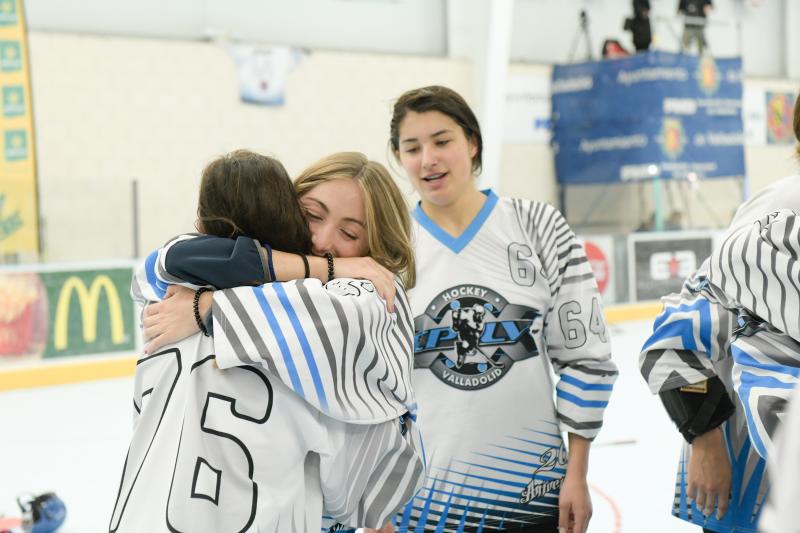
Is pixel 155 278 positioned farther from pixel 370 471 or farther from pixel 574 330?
pixel 574 330

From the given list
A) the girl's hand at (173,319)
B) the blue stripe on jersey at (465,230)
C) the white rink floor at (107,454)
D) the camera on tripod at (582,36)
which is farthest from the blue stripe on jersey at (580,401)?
the camera on tripod at (582,36)

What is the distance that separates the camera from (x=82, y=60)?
9.51m

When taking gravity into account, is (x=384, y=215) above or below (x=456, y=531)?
above

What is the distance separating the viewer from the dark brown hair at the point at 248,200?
1117mm

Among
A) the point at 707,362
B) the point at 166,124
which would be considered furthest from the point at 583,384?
the point at 166,124

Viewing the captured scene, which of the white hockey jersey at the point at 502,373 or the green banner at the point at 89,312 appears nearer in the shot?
the white hockey jersey at the point at 502,373

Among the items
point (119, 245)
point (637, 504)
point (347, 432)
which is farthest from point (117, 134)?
point (347, 432)

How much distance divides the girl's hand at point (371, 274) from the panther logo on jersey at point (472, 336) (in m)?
0.39

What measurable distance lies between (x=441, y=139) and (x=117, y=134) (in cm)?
875

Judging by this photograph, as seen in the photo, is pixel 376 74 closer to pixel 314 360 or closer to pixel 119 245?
pixel 119 245

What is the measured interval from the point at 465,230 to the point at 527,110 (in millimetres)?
11116

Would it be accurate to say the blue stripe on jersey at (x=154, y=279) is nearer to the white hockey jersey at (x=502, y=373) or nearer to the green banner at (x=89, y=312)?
the white hockey jersey at (x=502, y=373)

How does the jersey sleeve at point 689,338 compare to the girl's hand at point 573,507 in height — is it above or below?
above

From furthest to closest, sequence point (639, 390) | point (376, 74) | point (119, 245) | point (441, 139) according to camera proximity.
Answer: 1. point (376, 74)
2. point (119, 245)
3. point (639, 390)
4. point (441, 139)
